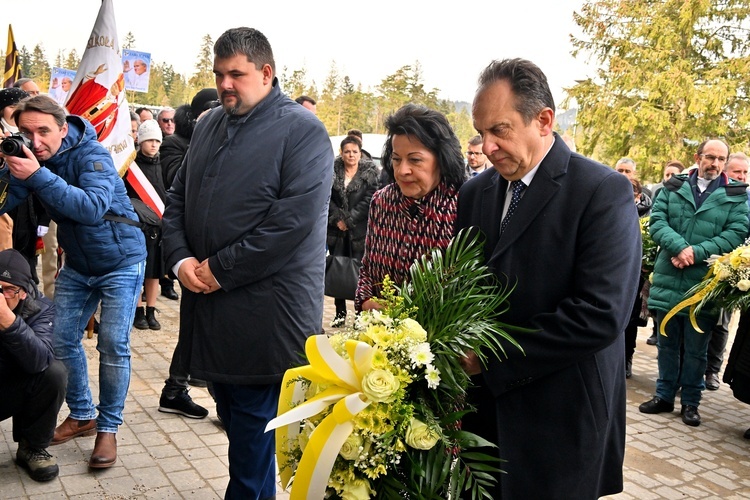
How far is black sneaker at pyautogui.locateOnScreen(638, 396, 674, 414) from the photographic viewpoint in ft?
21.6

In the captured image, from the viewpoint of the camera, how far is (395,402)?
2.09 m

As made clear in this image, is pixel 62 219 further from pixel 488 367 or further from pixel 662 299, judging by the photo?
pixel 662 299

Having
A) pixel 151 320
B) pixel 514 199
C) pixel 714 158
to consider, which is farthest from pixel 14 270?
pixel 714 158

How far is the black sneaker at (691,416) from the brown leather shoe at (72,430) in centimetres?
486

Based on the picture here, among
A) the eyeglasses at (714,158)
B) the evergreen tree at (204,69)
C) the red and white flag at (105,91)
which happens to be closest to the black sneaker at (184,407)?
the red and white flag at (105,91)

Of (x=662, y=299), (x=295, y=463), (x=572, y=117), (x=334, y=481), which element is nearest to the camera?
(x=334, y=481)

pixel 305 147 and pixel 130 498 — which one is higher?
pixel 305 147

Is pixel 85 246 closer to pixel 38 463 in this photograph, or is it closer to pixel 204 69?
pixel 38 463

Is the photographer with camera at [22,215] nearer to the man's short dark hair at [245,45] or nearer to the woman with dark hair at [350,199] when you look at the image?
the man's short dark hair at [245,45]

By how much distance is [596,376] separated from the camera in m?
2.34

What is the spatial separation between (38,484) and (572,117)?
2887cm

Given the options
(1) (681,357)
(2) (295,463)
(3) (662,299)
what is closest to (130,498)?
(2) (295,463)

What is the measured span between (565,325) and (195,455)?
3.15m

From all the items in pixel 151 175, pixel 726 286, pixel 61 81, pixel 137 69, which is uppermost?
pixel 137 69
